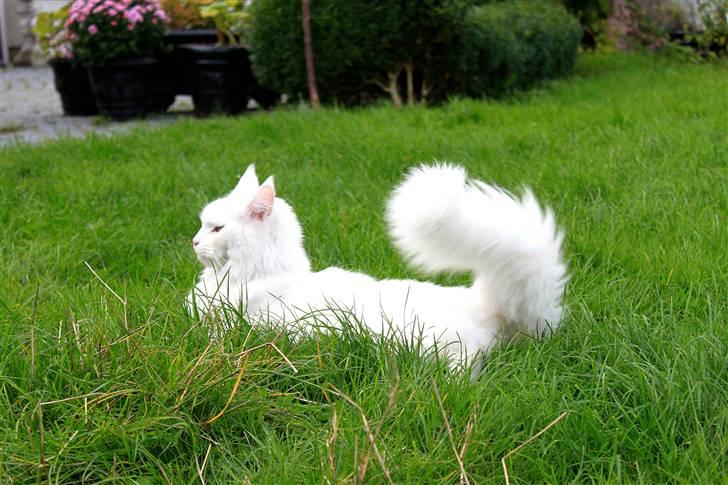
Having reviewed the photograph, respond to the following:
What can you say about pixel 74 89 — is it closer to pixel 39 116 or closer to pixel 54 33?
pixel 39 116

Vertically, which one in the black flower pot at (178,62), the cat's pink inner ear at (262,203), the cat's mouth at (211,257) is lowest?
the black flower pot at (178,62)

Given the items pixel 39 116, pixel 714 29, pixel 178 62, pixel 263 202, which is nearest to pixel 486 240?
pixel 263 202

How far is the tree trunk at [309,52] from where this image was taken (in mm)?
7496

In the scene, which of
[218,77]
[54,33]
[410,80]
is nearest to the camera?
[410,80]

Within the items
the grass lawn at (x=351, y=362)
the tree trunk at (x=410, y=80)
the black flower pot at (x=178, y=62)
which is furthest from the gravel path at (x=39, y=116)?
the grass lawn at (x=351, y=362)

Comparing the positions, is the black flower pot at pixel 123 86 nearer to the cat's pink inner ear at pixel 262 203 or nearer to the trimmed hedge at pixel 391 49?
the trimmed hedge at pixel 391 49

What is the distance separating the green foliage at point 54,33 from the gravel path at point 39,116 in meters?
0.67

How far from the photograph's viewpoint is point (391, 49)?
758 cm

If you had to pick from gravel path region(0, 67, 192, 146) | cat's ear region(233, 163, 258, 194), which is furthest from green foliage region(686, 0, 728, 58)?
cat's ear region(233, 163, 258, 194)

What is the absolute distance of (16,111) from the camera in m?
9.53

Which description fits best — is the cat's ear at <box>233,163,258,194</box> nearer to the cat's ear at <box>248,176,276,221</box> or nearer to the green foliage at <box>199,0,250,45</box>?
the cat's ear at <box>248,176,276,221</box>

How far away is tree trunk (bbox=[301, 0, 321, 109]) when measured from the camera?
7.50 meters

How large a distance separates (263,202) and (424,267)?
612 mm

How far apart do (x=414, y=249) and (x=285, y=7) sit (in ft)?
19.7
